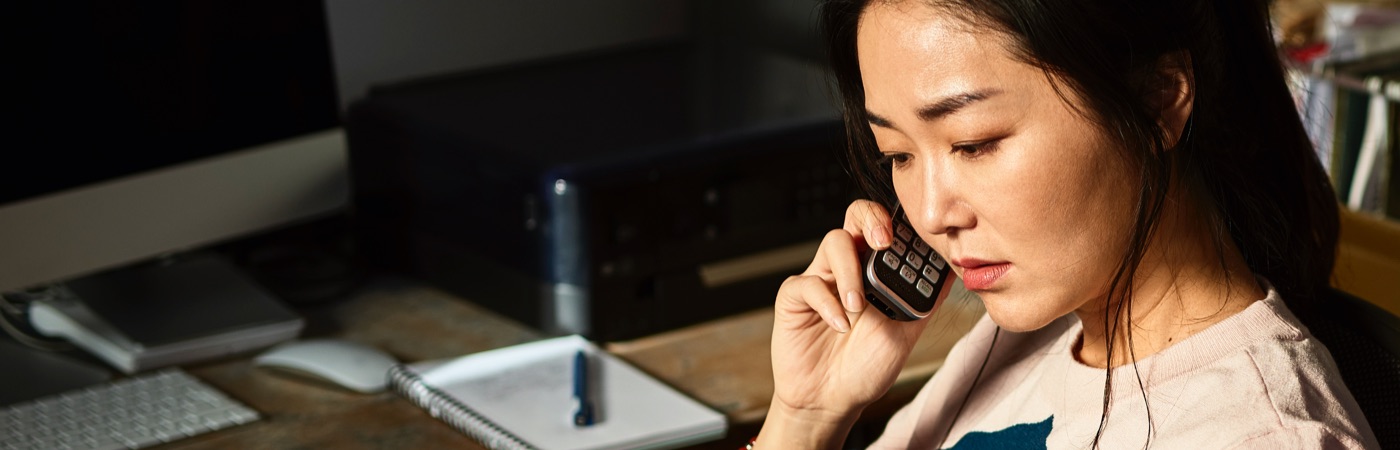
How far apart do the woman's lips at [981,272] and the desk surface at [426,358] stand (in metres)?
0.31

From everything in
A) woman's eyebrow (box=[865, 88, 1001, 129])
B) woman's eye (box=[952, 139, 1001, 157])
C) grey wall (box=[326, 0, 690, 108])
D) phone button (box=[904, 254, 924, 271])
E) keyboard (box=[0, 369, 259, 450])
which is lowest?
keyboard (box=[0, 369, 259, 450])

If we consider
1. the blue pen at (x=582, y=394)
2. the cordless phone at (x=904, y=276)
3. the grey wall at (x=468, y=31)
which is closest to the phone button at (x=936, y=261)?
the cordless phone at (x=904, y=276)

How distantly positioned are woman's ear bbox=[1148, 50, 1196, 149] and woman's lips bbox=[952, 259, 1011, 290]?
0.13m

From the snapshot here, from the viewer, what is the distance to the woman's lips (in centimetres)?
87

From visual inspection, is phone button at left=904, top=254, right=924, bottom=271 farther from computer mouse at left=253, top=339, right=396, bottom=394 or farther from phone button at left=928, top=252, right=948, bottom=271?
computer mouse at left=253, top=339, right=396, bottom=394

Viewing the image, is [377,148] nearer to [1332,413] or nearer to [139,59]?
[139,59]

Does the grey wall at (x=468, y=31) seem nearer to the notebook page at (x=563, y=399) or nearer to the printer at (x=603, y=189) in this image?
the printer at (x=603, y=189)

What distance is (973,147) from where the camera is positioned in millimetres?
834

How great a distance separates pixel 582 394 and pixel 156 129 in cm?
53

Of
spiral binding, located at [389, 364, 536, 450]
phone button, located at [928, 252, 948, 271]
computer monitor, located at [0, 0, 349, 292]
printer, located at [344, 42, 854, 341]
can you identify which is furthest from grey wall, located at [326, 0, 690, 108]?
phone button, located at [928, 252, 948, 271]

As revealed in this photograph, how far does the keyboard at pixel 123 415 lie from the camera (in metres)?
1.27

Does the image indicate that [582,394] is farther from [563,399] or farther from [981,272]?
[981,272]

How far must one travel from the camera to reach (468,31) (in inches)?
75.9

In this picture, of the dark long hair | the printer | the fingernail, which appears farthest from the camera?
the printer
